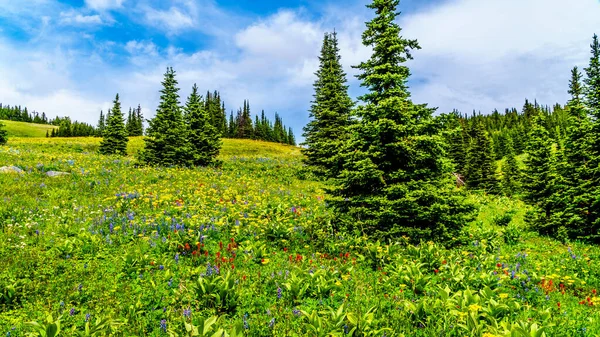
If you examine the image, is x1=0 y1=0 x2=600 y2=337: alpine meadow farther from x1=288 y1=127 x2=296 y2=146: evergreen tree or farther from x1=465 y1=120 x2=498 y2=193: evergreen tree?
x1=288 y1=127 x2=296 y2=146: evergreen tree

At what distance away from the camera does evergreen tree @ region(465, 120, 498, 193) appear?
47656 mm

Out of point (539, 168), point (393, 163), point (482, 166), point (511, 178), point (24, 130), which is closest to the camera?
point (393, 163)

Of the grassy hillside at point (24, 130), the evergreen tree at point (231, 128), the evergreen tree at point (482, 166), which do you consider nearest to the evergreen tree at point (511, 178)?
the evergreen tree at point (482, 166)

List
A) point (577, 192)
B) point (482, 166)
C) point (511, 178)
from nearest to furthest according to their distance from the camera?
1. point (577, 192)
2. point (482, 166)
3. point (511, 178)

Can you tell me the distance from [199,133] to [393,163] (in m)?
22.2

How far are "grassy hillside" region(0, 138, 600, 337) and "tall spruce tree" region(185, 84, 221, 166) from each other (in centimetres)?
1587

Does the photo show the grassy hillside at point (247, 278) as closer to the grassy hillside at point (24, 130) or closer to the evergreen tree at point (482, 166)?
the evergreen tree at point (482, 166)

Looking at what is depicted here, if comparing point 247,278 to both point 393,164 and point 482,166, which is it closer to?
point 393,164

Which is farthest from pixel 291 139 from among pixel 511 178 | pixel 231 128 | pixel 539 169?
pixel 539 169

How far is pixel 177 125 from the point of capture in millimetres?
27453

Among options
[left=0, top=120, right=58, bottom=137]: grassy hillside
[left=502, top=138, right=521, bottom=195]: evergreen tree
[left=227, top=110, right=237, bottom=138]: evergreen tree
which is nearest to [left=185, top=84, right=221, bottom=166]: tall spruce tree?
[left=502, top=138, right=521, bottom=195]: evergreen tree

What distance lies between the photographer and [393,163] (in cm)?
1041

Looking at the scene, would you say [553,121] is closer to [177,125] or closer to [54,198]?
[177,125]

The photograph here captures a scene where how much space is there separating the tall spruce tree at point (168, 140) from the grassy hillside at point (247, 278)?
14.4m
